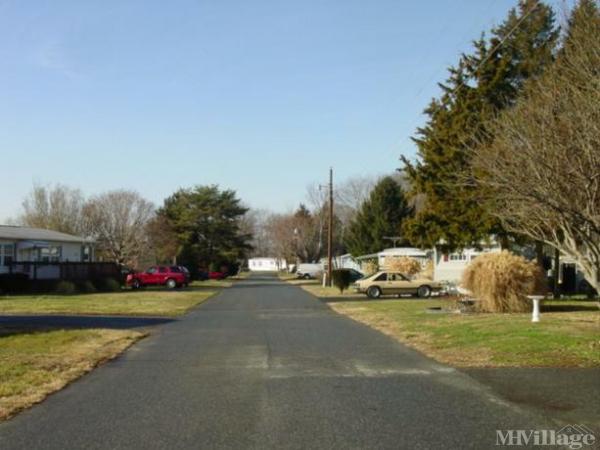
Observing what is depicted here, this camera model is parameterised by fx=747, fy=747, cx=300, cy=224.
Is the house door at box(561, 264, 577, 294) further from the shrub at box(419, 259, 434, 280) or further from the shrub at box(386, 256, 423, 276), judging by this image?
the shrub at box(386, 256, 423, 276)

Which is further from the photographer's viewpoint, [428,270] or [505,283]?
[428,270]

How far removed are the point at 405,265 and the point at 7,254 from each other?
25528mm

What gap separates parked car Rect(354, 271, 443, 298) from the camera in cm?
3762

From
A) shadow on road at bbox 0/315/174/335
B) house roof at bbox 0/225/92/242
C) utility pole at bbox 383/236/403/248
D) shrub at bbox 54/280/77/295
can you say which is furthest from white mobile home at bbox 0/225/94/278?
utility pole at bbox 383/236/403/248

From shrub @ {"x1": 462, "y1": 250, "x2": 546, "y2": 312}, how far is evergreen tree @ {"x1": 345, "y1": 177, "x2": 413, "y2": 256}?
4767 centimetres

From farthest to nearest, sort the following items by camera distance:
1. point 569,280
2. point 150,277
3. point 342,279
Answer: point 150,277 < point 342,279 < point 569,280

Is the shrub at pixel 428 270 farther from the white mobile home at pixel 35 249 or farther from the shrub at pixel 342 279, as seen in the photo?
the white mobile home at pixel 35 249

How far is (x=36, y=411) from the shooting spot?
29.6ft

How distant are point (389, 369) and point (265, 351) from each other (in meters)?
3.29

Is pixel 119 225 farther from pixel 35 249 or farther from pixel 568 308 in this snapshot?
pixel 568 308

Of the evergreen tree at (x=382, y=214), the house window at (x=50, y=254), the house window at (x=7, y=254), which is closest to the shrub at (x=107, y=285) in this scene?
the house window at (x=7, y=254)

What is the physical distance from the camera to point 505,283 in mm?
23484

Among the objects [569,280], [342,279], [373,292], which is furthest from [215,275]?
[569,280]

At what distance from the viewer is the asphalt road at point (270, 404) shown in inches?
296
